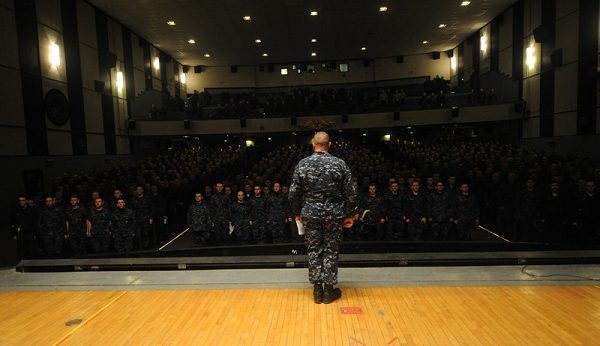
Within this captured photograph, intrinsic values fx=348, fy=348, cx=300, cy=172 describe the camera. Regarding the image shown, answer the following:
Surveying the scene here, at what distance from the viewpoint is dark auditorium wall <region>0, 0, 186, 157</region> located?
10164 mm

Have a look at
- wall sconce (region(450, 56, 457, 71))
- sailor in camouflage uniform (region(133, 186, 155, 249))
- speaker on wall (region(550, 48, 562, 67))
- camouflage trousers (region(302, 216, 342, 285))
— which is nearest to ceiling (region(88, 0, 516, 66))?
wall sconce (region(450, 56, 457, 71))

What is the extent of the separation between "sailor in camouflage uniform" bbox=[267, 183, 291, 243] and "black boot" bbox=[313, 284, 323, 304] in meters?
3.85

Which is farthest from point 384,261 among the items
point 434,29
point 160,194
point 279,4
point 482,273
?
point 434,29

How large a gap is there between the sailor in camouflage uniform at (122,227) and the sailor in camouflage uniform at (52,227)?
85cm

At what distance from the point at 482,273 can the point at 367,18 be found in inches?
590

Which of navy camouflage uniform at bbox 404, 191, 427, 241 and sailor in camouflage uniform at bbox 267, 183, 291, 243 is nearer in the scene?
navy camouflage uniform at bbox 404, 191, 427, 241

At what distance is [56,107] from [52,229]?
775cm

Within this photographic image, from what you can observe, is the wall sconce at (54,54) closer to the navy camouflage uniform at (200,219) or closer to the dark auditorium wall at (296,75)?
the navy camouflage uniform at (200,219)

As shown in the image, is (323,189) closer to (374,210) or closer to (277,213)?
(277,213)

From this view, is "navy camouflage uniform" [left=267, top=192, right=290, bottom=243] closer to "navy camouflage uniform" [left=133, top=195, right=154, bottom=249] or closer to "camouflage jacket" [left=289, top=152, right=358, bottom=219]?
"navy camouflage uniform" [left=133, top=195, right=154, bottom=249]

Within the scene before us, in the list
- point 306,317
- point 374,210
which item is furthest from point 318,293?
point 374,210

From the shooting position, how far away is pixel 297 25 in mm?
16797

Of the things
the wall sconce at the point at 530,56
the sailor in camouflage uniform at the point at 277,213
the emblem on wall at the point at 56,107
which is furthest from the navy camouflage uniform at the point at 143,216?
the wall sconce at the point at 530,56

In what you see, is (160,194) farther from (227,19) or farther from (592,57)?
(592,57)
